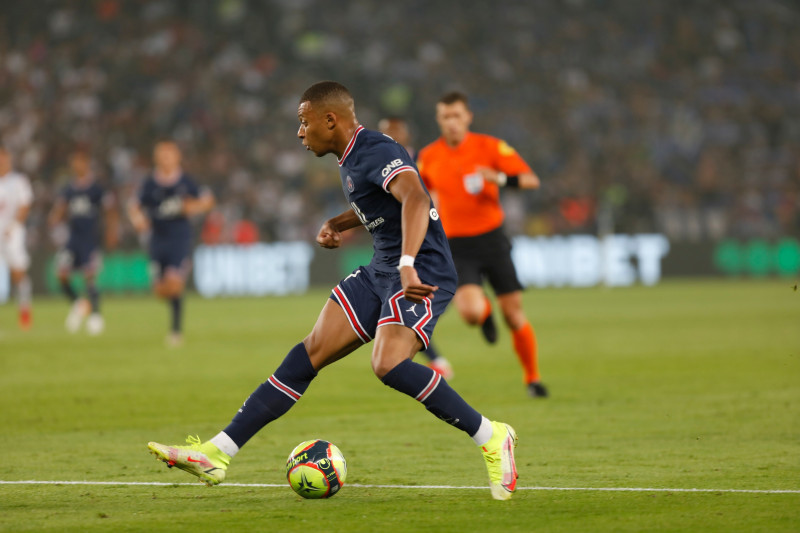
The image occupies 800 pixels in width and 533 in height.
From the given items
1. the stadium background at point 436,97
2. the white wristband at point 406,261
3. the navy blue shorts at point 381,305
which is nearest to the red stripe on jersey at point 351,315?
the navy blue shorts at point 381,305

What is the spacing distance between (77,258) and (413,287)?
1479 centimetres

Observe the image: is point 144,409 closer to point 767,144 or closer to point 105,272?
point 105,272

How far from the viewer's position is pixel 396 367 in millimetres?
5484

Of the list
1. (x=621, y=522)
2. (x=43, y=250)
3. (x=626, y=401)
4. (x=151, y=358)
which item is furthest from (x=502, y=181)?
(x=43, y=250)

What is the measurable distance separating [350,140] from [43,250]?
22181 mm

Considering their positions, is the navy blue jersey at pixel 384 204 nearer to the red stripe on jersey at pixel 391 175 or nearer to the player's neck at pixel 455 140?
the red stripe on jersey at pixel 391 175

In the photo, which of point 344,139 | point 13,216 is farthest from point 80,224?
point 344,139

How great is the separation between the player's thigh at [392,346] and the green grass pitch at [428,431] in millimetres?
637

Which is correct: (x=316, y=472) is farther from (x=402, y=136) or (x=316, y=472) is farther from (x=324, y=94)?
(x=402, y=136)

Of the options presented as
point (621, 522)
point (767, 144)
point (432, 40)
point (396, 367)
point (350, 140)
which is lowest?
point (621, 522)

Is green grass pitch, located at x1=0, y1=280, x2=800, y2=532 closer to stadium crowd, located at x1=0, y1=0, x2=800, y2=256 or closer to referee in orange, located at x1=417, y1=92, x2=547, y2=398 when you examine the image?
referee in orange, located at x1=417, y1=92, x2=547, y2=398

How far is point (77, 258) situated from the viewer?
62.3ft

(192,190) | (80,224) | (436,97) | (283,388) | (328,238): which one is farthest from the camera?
(436,97)

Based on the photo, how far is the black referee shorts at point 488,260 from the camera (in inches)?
387
